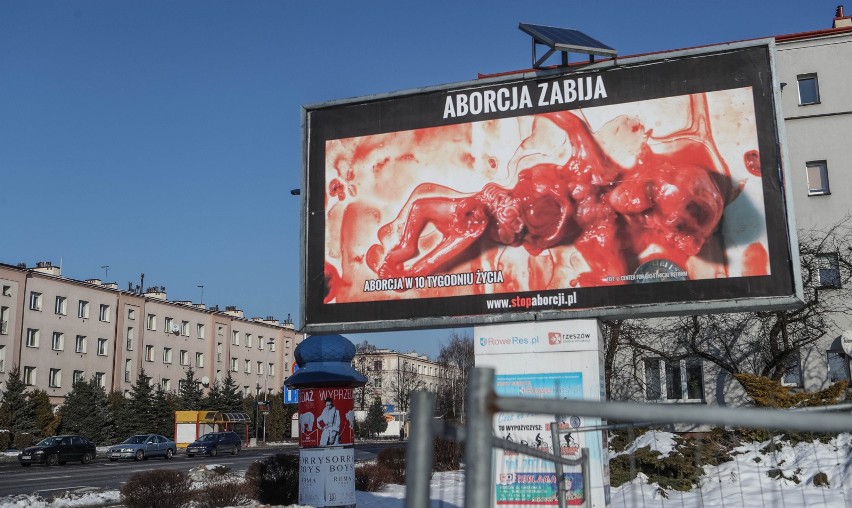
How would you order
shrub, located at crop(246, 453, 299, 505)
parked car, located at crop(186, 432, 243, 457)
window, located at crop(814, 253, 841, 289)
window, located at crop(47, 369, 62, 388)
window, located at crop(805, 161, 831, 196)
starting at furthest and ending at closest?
window, located at crop(47, 369, 62, 388) → parked car, located at crop(186, 432, 243, 457) → window, located at crop(805, 161, 831, 196) → window, located at crop(814, 253, 841, 289) → shrub, located at crop(246, 453, 299, 505)

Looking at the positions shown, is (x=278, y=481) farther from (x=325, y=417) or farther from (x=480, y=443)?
(x=480, y=443)

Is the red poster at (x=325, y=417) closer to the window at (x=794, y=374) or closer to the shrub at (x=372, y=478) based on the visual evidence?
the shrub at (x=372, y=478)

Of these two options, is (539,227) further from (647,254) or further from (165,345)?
(165,345)

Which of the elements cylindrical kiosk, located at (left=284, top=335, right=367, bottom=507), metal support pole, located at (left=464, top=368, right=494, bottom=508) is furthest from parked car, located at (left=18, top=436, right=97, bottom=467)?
metal support pole, located at (left=464, top=368, right=494, bottom=508)

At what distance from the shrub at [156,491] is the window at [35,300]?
4525 cm

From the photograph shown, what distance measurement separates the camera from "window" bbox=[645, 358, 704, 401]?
26969mm

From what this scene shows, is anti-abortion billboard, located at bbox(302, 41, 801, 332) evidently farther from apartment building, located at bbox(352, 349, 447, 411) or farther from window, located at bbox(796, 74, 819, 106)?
apartment building, located at bbox(352, 349, 447, 411)

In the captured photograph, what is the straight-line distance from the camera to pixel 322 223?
12.3 meters

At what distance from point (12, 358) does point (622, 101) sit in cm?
5186

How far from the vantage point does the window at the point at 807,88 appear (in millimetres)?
29422

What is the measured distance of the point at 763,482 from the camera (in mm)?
11242

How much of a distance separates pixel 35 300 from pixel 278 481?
155 ft

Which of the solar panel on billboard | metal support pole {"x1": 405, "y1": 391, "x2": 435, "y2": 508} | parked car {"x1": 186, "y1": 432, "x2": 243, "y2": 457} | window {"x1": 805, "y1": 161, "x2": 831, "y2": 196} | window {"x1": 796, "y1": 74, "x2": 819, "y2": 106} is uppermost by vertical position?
window {"x1": 796, "y1": 74, "x2": 819, "y2": 106}

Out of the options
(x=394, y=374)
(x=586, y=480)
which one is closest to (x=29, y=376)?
(x=586, y=480)
